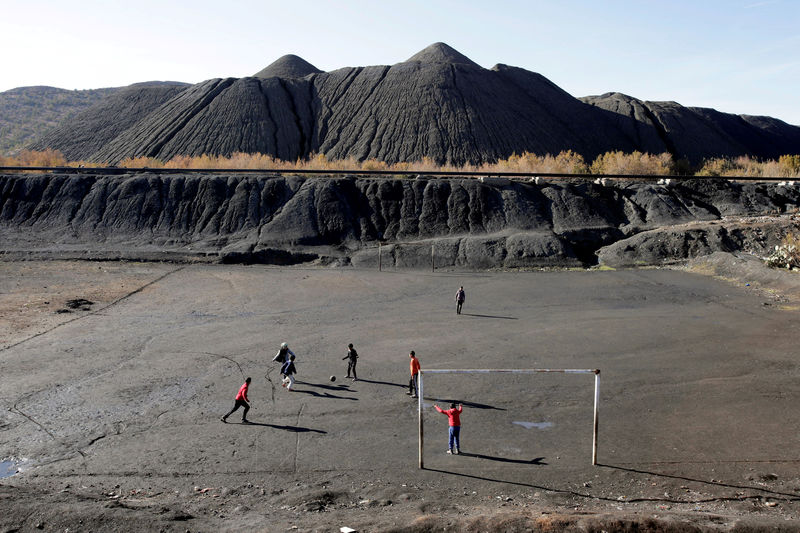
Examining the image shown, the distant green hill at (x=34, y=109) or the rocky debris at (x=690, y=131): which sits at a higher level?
the distant green hill at (x=34, y=109)

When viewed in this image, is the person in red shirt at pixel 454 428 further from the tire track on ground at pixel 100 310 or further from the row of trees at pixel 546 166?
the row of trees at pixel 546 166

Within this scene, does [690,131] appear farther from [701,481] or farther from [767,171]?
[701,481]

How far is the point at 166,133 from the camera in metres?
66.4

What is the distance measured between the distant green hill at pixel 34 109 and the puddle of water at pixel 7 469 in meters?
91.9

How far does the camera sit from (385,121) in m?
67.2

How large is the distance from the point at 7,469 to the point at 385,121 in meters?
60.3

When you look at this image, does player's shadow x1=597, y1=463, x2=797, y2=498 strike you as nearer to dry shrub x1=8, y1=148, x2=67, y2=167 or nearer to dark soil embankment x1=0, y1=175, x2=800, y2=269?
dark soil embankment x1=0, y1=175, x2=800, y2=269

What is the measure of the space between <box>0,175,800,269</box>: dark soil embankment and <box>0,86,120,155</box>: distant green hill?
195 ft

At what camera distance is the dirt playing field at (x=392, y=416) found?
9.35 metres

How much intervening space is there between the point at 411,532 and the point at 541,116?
6963 centimetres

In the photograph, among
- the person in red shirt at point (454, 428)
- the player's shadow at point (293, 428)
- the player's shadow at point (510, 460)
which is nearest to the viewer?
the player's shadow at point (510, 460)

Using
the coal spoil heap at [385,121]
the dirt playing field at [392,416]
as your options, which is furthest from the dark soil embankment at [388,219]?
the coal spoil heap at [385,121]

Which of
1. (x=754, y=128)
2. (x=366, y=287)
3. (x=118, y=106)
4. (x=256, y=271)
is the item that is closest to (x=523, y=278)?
(x=366, y=287)

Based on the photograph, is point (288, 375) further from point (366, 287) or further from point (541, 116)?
point (541, 116)
